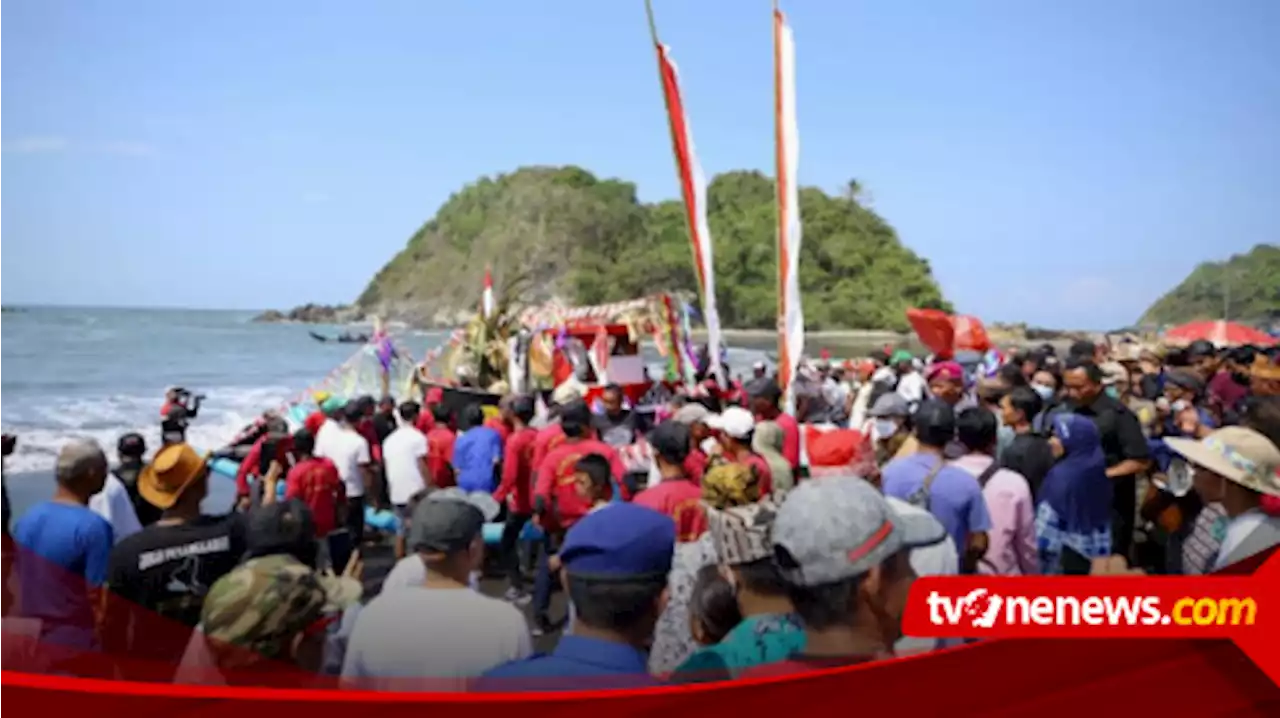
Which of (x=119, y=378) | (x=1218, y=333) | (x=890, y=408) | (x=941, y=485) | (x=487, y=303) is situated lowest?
(x=119, y=378)

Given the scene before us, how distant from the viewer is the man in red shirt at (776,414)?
5601mm

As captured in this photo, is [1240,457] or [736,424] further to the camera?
[736,424]

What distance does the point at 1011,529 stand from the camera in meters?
3.56

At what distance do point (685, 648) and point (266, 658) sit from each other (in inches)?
46.1

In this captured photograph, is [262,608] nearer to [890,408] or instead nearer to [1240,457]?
[1240,457]

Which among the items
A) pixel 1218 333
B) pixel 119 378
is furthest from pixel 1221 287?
pixel 119 378

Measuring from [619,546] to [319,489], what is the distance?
371cm

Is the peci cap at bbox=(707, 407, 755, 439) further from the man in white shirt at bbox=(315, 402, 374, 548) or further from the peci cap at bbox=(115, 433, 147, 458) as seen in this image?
the man in white shirt at bbox=(315, 402, 374, 548)

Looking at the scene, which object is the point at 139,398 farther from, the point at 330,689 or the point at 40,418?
the point at 330,689

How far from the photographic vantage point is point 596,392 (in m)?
11.2

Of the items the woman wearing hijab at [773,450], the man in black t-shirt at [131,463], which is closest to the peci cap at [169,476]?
the man in black t-shirt at [131,463]

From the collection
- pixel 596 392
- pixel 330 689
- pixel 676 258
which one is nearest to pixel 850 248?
pixel 676 258

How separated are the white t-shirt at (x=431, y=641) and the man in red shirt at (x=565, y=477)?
2.33 meters

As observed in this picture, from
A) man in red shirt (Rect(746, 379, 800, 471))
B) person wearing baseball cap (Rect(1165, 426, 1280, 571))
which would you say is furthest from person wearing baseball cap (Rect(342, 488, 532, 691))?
man in red shirt (Rect(746, 379, 800, 471))
